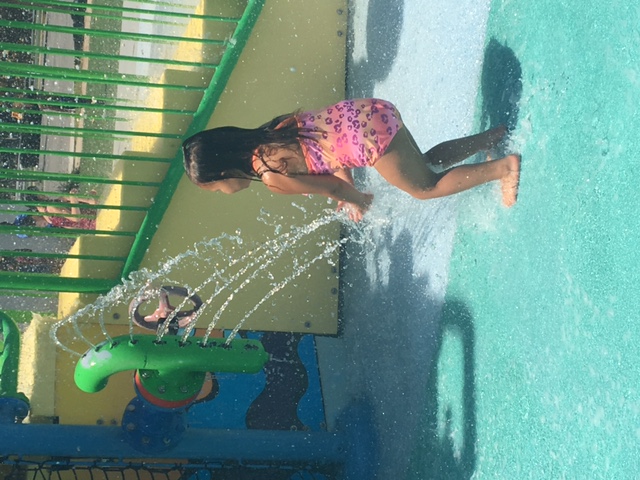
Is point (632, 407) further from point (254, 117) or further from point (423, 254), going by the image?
point (254, 117)

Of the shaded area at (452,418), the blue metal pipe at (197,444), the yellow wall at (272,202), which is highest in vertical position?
the yellow wall at (272,202)

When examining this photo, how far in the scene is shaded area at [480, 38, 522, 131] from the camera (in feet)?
9.57

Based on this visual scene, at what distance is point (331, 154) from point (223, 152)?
1.33 feet

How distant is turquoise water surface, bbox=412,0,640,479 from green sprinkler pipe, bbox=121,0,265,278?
132 centimetres

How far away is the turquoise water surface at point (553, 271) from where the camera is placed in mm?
2184

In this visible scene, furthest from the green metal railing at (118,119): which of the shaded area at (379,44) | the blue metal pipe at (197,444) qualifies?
the blue metal pipe at (197,444)

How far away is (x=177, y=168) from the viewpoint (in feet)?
12.7

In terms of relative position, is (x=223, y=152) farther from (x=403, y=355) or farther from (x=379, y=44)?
(x=379, y=44)

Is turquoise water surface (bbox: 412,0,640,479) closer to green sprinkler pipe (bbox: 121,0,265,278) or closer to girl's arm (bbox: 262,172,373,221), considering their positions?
girl's arm (bbox: 262,172,373,221)

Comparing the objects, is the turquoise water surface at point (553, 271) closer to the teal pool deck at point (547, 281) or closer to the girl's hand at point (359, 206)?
the teal pool deck at point (547, 281)

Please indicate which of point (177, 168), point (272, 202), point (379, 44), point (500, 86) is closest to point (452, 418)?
point (500, 86)

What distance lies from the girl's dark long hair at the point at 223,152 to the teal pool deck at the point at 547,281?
0.88 metres

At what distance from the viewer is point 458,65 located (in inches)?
138

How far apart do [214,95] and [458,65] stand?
1.19 meters
